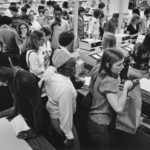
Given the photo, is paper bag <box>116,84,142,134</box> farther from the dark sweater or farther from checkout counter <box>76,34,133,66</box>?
checkout counter <box>76,34,133,66</box>

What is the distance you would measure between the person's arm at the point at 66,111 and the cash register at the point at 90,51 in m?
1.69

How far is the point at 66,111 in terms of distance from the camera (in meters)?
1.59

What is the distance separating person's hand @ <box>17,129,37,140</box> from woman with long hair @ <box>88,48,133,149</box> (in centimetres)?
47

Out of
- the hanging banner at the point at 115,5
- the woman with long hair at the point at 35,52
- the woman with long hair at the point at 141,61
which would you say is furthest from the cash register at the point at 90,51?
the hanging banner at the point at 115,5

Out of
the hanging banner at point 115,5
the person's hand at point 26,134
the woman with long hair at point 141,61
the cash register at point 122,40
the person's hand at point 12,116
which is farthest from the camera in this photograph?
the hanging banner at point 115,5

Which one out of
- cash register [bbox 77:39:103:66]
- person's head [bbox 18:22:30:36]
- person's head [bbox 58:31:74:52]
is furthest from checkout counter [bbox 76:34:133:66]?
Answer: person's head [bbox 18:22:30:36]

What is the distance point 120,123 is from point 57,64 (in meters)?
0.69

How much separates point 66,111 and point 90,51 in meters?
2.00

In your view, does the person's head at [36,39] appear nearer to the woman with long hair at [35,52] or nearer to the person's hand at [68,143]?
the woman with long hair at [35,52]

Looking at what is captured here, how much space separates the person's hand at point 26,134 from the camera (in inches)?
58.6

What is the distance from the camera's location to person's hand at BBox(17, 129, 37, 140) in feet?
4.88

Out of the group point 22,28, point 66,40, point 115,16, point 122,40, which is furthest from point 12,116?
point 115,16

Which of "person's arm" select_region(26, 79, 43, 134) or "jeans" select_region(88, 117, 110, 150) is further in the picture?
"jeans" select_region(88, 117, 110, 150)

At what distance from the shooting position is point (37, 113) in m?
1.57
